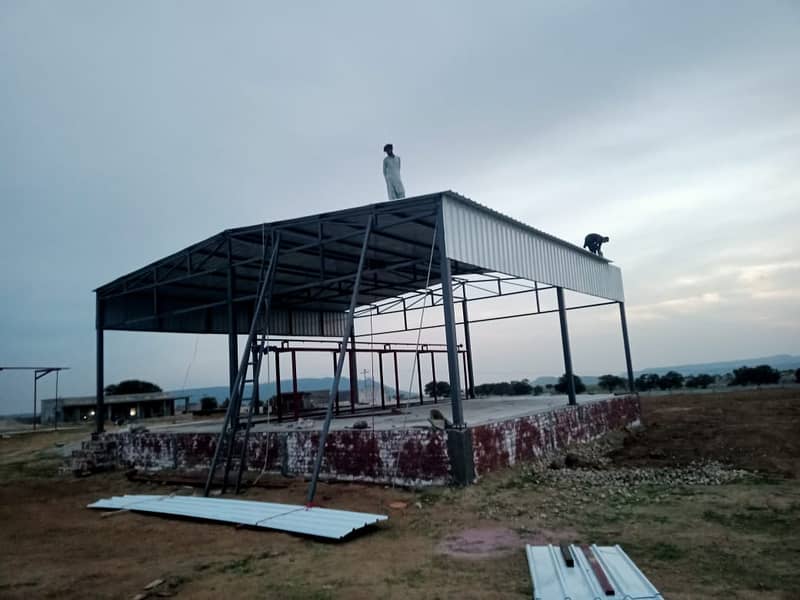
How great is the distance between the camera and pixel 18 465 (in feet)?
64.7

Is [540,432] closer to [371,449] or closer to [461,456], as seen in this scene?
A: [461,456]

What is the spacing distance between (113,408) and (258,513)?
45.4 metres

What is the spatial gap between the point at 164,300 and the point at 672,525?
1951cm

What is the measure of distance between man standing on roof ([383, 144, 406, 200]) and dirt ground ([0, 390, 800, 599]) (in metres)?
6.85

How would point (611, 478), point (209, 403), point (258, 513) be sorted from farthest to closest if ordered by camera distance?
point (209, 403)
point (611, 478)
point (258, 513)

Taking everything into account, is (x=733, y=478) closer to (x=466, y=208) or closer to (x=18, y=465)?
(x=466, y=208)

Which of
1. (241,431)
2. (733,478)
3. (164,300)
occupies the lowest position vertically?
(733,478)

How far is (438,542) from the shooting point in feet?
24.5

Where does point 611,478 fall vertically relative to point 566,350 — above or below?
below

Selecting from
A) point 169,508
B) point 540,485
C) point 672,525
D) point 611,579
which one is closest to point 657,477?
point 540,485

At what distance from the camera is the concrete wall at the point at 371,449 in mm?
10523

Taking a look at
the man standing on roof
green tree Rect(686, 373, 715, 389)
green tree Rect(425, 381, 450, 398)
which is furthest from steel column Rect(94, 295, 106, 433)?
green tree Rect(686, 373, 715, 389)

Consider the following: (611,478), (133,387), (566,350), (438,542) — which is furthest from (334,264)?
(133,387)

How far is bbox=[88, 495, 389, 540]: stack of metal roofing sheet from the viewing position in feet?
26.2
